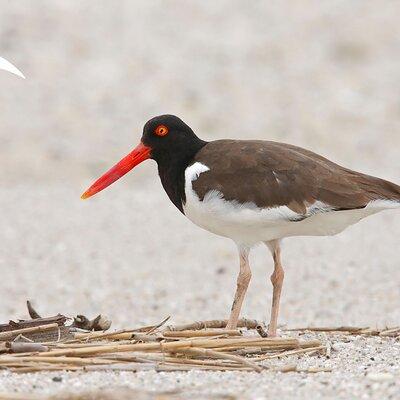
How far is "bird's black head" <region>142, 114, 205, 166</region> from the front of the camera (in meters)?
7.39

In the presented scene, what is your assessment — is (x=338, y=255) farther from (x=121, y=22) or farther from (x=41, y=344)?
(x=121, y=22)

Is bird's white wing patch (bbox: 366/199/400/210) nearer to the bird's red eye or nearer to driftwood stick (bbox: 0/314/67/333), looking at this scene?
the bird's red eye

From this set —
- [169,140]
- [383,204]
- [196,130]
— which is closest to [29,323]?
[169,140]

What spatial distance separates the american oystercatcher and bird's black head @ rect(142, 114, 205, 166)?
110 mm

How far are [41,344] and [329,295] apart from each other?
4885 mm

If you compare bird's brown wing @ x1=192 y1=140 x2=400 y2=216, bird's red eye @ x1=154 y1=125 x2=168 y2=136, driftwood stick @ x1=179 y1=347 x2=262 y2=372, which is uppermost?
bird's red eye @ x1=154 y1=125 x2=168 y2=136

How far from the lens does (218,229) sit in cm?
712

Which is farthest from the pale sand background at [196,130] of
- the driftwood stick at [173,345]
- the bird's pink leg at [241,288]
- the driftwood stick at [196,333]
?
the bird's pink leg at [241,288]

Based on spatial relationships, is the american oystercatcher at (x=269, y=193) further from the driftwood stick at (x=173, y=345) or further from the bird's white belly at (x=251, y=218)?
the driftwood stick at (x=173, y=345)

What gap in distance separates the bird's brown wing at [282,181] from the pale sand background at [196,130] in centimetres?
97

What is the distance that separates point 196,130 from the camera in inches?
781

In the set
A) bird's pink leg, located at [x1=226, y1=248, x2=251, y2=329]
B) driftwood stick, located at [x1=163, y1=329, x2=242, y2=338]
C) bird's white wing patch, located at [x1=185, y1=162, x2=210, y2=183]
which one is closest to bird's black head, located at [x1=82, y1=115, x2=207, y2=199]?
bird's white wing patch, located at [x1=185, y1=162, x2=210, y2=183]

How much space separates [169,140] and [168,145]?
0.04m

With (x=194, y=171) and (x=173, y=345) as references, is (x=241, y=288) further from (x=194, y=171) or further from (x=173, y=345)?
(x=173, y=345)
